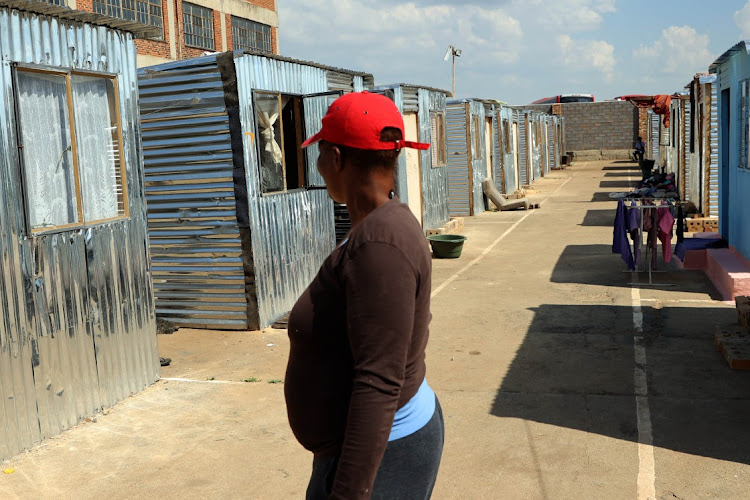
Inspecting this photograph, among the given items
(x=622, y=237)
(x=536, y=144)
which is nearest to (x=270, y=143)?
(x=622, y=237)

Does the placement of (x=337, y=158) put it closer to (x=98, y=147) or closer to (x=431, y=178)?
(x=98, y=147)

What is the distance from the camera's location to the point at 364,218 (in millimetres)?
1979

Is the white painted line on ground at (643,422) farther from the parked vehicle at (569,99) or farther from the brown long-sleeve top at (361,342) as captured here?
the parked vehicle at (569,99)

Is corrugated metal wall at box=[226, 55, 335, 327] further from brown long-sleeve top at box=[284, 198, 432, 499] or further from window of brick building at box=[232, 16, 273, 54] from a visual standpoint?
window of brick building at box=[232, 16, 273, 54]

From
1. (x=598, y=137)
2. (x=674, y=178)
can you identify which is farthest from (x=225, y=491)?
(x=598, y=137)

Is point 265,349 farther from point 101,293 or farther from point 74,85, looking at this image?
point 74,85

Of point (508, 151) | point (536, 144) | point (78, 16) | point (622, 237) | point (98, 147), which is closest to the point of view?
point (78, 16)

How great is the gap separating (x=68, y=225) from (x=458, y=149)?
14.3m

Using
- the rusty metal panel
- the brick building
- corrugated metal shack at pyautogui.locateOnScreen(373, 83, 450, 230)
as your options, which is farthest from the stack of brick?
the brick building

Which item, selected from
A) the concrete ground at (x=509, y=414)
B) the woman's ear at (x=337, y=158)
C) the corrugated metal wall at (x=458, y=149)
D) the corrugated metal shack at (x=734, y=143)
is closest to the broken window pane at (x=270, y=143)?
the concrete ground at (x=509, y=414)

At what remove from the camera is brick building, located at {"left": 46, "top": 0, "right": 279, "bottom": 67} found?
2484 cm

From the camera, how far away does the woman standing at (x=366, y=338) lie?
1.79 meters

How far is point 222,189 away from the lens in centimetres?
845

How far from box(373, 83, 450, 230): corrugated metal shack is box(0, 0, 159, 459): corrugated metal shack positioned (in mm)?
7433
